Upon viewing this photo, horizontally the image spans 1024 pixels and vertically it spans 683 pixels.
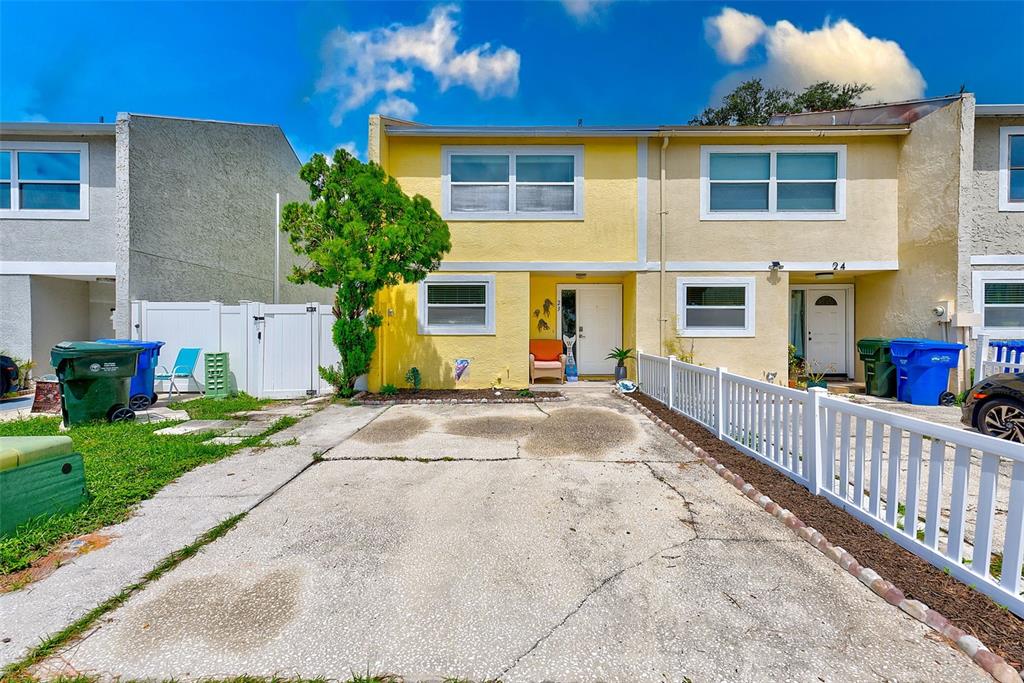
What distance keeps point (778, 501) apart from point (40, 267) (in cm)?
1491

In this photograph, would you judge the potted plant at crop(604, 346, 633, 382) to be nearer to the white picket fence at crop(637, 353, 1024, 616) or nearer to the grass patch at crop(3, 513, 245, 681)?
the white picket fence at crop(637, 353, 1024, 616)

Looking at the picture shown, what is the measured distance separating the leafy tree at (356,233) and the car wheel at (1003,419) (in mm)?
8237

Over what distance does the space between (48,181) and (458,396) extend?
10775 mm

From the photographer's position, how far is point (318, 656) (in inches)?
81.7

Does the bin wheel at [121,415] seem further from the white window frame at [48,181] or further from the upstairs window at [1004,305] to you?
the upstairs window at [1004,305]

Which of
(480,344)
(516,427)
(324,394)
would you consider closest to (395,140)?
(480,344)

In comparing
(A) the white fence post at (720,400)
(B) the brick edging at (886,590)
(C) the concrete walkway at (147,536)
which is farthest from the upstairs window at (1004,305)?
(C) the concrete walkway at (147,536)

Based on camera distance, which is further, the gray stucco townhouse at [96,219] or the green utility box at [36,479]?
the gray stucco townhouse at [96,219]

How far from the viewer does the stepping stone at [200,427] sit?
6.15m

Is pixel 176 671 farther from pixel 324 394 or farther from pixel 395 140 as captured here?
pixel 395 140

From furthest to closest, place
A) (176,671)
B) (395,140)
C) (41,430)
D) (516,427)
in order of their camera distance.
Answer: (395,140) → (516,427) → (41,430) → (176,671)

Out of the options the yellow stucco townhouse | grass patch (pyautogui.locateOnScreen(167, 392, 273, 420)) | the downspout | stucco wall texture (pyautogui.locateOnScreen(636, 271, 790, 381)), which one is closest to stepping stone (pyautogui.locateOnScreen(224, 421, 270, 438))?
grass patch (pyautogui.locateOnScreen(167, 392, 273, 420))

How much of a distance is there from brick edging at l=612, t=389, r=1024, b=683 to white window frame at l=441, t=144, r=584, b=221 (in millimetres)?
7067

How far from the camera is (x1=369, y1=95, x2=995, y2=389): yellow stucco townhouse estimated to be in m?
9.75
